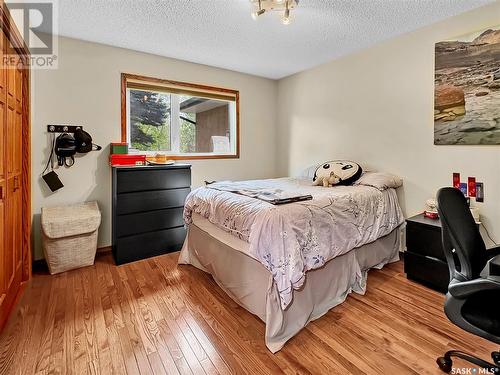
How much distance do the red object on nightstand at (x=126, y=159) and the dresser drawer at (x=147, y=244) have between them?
84 cm

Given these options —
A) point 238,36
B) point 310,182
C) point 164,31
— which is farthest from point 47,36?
→ point 310,182

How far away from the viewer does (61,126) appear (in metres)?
2.98

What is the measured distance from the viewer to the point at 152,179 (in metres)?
3.14

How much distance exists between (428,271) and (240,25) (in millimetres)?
2916

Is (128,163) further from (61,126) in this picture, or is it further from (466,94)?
(466,94)

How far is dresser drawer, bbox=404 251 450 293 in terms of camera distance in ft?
7.71

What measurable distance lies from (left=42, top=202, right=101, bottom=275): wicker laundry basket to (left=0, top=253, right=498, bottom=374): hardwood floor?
0.29 metres

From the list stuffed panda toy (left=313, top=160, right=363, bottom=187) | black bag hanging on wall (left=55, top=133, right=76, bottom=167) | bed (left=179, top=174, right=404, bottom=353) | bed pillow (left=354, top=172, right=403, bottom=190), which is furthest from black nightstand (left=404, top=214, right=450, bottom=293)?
black bag hanging on wall (left=55, top=133, right=76, bottom=167)

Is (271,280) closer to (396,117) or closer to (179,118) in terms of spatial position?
(396,117)

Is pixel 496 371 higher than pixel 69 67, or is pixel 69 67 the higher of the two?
pixel 69 67

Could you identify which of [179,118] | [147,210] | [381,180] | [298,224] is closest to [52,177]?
[147,210]

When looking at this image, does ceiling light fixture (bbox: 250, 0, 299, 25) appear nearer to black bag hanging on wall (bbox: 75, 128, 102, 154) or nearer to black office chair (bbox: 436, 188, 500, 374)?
black office chair (bbox: 436, 188, 500, 374)

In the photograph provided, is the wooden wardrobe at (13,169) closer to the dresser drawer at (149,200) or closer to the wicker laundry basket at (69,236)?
the wicker laundry basket at (69,236)

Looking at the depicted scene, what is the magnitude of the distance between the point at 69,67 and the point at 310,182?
3.03 m
